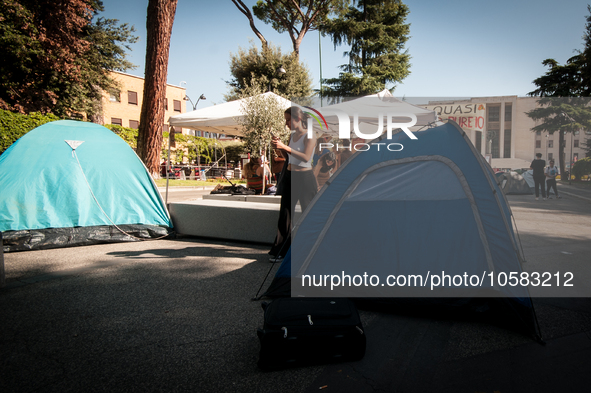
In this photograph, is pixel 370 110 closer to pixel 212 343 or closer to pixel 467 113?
pixel 467 113

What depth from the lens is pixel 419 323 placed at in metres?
2.82

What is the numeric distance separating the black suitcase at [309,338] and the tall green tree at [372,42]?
22827 mm

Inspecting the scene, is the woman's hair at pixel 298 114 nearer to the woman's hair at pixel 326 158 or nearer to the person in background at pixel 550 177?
the woman's hair at pixel 326 158

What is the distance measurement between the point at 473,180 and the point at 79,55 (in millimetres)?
20006

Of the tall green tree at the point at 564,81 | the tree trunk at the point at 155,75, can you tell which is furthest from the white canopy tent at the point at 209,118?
the tall green tree at the point at 564,81

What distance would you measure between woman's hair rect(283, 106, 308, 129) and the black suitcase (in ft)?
7.77

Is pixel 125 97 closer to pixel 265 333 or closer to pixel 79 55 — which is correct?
pixel 79 55

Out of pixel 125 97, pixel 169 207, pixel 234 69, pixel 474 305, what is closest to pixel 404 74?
pixel 234 69

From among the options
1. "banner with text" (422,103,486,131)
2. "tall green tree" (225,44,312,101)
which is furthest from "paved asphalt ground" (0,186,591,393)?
"tall green tree" (225,44,312,101)

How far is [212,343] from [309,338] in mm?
717

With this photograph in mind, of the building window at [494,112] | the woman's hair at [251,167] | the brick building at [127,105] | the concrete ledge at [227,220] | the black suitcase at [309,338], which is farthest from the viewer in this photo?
the brick building at [127,105]

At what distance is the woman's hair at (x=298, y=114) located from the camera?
13.3ft

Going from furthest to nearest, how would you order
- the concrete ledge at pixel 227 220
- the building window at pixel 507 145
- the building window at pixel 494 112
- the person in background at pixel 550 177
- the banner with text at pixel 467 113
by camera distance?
the building window at pixel 507 145
the building window at pixel 494 112
the person in background at pixel 550 177
the concrete ledge at pixel 227 220
the banner with text at pixel 467 113

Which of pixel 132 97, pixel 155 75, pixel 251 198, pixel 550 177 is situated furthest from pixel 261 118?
pixel 132 97
